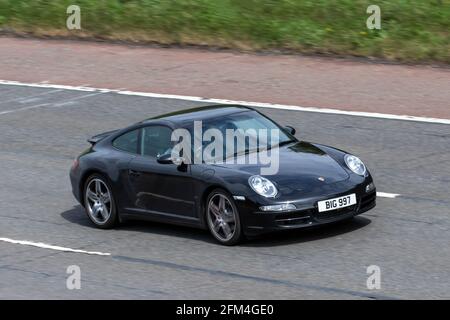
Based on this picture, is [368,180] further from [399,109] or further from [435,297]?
[399,109]

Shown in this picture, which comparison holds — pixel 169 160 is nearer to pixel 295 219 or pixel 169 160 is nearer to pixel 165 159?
pixel 165 159

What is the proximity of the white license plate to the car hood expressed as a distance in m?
0.22

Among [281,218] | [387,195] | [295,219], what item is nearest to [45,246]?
[281,218]

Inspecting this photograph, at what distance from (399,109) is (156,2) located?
8.91 m

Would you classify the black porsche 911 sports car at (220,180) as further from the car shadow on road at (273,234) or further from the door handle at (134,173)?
the car shadow on road at (273,234)

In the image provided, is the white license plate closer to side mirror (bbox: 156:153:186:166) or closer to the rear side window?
side mirror (bbox: 156:153:186:166)

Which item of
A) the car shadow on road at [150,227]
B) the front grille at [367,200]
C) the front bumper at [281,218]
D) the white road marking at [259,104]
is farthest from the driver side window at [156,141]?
the white road marking at [259,104]

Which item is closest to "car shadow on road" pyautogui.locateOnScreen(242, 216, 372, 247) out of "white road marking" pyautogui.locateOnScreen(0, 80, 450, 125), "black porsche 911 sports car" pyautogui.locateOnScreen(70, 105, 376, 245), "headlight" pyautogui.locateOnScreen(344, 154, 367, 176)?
"black porsche 911 sports car" pyautogui.locateOnScreen(70, 105, 376, 245)

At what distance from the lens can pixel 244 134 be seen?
13305 mm

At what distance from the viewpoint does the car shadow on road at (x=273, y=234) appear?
41.4 ft

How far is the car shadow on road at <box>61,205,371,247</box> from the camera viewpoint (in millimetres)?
12617

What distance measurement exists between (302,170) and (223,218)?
1025 mm

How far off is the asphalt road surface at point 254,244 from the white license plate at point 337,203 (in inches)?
15.1
